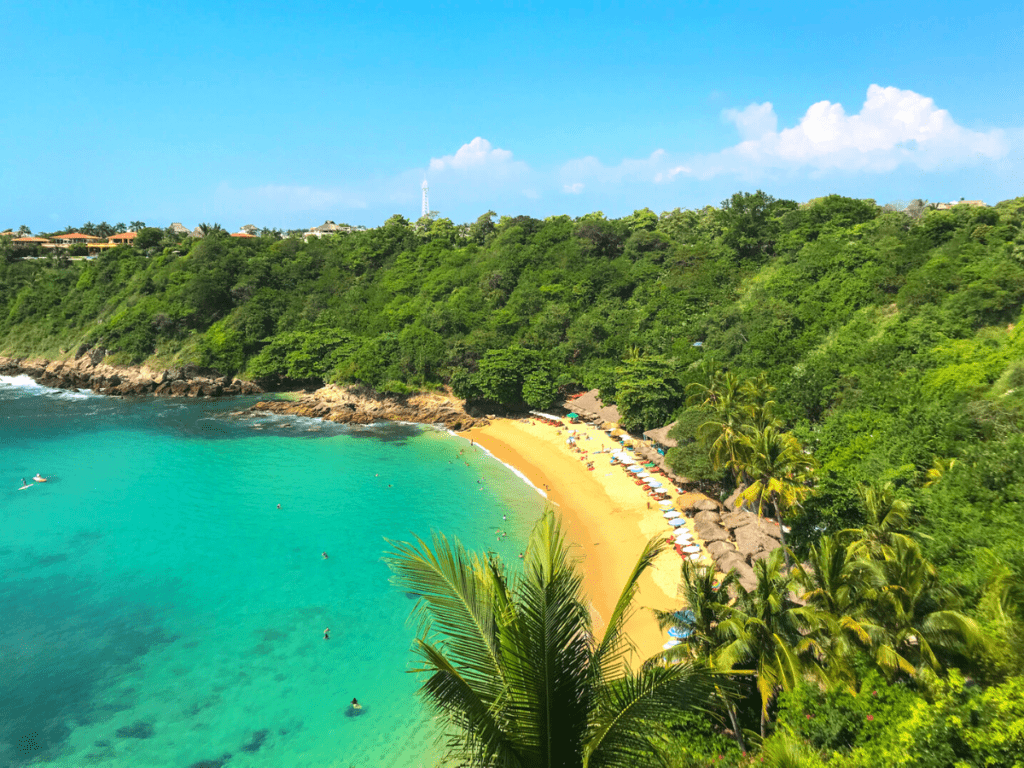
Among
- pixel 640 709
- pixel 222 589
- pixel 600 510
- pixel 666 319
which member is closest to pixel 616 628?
pixel 640 709

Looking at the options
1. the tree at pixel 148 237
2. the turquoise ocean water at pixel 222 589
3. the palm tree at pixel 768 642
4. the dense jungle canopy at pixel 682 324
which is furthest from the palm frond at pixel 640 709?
the tree at pixel 148 237

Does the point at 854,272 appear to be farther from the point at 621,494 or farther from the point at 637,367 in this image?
the point at 621,494

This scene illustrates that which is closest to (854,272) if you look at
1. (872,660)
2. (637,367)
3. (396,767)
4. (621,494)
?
(637,367)

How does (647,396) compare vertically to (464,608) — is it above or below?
below

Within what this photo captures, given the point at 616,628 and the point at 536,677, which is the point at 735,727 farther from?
the point at 536,677

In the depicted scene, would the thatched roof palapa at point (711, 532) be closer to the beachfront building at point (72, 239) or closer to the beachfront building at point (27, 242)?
the beachfront building at point (27, 242)

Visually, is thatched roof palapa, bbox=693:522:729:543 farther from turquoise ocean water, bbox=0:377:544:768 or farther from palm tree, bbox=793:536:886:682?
palm tree, bbox=793:536:886:682

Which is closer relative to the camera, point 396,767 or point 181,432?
point 396,767
